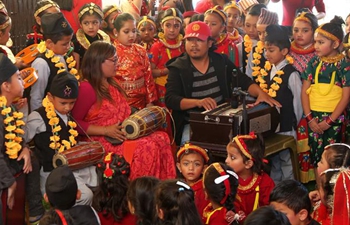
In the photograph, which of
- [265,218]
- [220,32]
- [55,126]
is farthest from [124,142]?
[220,32]

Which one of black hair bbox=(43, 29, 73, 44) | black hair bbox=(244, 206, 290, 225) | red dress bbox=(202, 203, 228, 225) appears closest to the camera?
black hair bbox=(244, 206, 290, 225)

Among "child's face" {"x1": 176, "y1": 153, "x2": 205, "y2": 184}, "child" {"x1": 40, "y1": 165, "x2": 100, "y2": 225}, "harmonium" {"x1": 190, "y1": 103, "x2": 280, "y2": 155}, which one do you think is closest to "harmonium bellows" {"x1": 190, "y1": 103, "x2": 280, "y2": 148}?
"harmonium" {"x1": 190, "y1": 103, "x2": 280, "y2": 155}

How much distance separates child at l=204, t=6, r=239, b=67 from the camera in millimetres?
6457

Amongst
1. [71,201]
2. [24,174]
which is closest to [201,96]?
[24,174]

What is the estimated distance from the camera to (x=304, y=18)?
5.88 metres

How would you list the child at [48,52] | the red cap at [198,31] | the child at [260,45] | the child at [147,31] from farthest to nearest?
the child at [147,31], the child at [260,45], the red cap at [198,31], the child at [48,52]

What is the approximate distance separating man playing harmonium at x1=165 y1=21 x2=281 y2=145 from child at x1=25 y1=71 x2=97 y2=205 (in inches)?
42.2

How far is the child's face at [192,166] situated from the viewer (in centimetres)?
447

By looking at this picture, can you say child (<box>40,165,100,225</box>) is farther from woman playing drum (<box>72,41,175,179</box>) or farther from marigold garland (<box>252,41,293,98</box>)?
marigold garland (<box>252,41,293,98</box>)

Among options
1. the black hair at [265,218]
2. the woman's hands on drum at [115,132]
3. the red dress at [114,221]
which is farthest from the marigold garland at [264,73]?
the black hair at [265,218]

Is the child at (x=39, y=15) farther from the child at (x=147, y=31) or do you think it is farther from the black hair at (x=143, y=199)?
the black hair at (x=143, y=199)

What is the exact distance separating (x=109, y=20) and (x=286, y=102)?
218 cm

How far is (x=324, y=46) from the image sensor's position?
5.44m

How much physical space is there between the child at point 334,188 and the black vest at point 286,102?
132 centimetres
